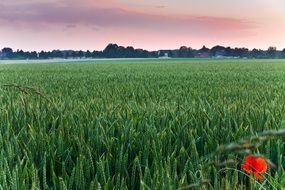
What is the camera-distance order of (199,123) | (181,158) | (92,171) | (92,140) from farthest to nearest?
(199,123) < (92,140) < (181,158) < (92,171)

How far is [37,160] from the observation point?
2518mm

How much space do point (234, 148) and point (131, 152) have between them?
188 cm

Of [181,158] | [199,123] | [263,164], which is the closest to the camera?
[263,164]

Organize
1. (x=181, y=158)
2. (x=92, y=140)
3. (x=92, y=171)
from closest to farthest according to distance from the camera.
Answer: (x=92, y=171) < (x=181, y=158) < (x=92, y=140)

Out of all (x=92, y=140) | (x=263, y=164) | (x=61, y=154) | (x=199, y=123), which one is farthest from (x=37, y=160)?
(x=263, y=164)

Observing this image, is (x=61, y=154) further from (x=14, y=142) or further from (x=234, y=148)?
(x=234, y=148)

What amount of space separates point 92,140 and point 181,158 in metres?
0.66

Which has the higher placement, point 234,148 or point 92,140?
point 234,148

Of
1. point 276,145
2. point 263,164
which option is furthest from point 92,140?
point 263,164

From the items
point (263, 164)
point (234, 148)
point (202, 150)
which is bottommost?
point (202, 150)

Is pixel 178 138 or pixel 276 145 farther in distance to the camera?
pixel 178 138

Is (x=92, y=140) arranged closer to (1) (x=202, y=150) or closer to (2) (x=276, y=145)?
(1) (x=202, y=150)

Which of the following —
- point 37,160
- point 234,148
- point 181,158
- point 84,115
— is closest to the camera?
point 234,148

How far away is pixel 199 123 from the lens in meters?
3.36
